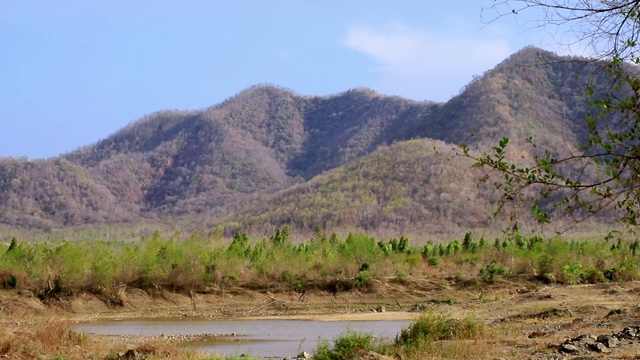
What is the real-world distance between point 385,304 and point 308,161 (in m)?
74.2

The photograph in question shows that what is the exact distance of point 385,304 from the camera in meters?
30.0

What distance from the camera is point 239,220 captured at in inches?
2872

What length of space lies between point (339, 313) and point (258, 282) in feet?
A: 14.3

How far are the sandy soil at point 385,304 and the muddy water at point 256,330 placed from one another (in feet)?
4.71

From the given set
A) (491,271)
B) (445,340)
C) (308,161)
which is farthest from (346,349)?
(308,161)

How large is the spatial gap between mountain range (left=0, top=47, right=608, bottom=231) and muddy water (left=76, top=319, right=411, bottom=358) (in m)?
27.1

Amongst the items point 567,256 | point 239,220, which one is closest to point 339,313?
point 567,256

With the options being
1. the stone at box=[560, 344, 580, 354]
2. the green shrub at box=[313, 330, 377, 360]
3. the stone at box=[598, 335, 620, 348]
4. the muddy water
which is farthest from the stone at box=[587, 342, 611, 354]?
the muddy water

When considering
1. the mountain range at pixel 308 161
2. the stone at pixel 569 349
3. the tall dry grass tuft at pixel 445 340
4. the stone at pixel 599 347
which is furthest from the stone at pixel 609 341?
the mountain range at pixel 308 161

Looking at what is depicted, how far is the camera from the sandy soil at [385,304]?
22203 mm

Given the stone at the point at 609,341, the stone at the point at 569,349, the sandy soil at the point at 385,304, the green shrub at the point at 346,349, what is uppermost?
the green shrub at the point at 346,349

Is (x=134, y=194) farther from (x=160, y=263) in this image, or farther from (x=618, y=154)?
(x=618, y=154)

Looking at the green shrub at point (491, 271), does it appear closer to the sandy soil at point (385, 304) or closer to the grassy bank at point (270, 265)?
the grassy bank at point (270, 265)

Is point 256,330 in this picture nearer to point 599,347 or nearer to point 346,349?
point 346,349
